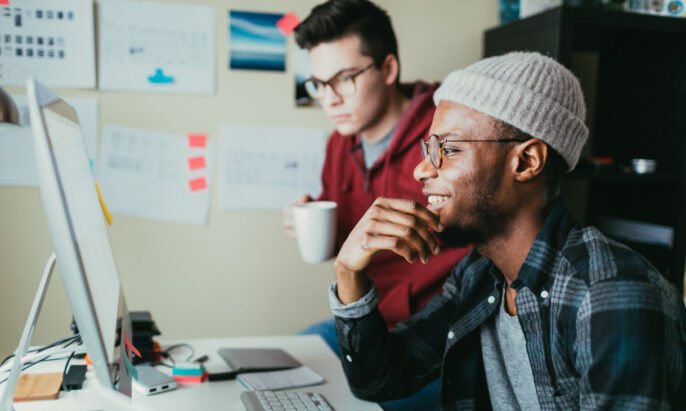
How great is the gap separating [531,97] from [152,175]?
1.47 m

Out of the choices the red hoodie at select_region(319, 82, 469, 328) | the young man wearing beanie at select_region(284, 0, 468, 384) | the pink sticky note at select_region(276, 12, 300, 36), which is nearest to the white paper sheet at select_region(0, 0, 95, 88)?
the pink sticky note at select_region(276, 12, 300, 36)

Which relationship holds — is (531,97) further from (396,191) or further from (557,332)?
(396,191)

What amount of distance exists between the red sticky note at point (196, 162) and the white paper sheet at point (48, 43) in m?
0.43

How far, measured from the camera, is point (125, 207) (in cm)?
200

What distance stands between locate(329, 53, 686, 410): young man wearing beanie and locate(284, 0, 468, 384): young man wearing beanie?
37cm

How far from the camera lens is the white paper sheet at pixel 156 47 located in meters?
1.92

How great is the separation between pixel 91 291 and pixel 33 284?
1564mm

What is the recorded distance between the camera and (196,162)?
204cm

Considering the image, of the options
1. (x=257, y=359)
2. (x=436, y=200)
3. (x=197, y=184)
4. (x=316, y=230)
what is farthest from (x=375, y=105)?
(x=257, y=359)

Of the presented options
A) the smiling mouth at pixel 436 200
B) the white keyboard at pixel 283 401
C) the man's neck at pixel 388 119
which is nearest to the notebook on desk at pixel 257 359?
the white keyboard at pixel 283 401

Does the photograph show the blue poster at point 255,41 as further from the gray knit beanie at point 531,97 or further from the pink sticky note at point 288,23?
the gray knit beanie at point 531,97

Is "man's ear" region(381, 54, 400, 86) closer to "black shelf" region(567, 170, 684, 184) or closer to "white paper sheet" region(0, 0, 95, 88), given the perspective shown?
"black shelf" region(567, 170, 684, 184)

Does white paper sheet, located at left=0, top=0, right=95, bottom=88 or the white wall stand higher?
white paper sheet, located at left=0, top=0, right=95, bottom=88

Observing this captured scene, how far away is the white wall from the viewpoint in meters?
1.93
